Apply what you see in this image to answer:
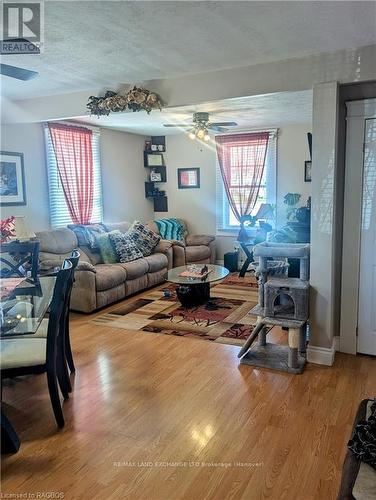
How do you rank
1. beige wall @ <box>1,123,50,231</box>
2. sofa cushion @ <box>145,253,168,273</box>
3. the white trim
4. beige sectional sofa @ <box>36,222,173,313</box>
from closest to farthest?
the white trim < beige sectional sofa @ <box>36,222,173,313</box> < beige wall @ <box>1,123,50,231</box> < sofa cushion @ <box>145,253,168,273</box>

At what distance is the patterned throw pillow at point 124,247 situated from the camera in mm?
5516

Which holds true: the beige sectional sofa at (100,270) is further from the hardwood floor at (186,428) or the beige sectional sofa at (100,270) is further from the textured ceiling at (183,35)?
the textured ceiling at (183,35)

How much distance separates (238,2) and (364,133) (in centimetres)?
162

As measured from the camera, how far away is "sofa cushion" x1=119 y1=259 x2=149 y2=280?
5272 millimetres

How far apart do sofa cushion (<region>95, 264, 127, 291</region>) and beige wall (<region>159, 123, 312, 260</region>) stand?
261 centimetres

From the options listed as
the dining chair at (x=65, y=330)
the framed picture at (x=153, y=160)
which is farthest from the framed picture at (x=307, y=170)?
the dining chair at (x=65, y=330)

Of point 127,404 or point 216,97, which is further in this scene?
point 216,97

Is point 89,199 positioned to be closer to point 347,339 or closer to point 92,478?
point 347,339

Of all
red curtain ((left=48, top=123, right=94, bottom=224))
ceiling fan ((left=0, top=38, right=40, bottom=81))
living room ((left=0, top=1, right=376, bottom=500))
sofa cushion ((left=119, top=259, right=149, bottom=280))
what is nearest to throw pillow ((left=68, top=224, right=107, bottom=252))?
living room ((left=0, top=1, right=376, bottom=500))

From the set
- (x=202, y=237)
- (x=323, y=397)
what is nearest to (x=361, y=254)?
(x=323, y=397)

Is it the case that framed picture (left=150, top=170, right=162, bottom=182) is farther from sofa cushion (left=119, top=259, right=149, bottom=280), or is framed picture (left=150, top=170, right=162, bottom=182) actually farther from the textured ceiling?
the textured ceiling

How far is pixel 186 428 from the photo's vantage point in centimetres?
241

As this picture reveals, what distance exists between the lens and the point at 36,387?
9.70 feet

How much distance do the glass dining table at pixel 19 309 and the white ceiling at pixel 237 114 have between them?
2274mm
